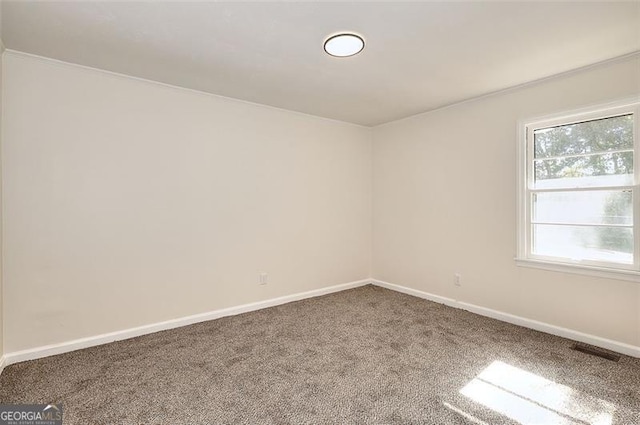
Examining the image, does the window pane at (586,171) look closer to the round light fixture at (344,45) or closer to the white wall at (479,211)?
the white wall at (479,211)

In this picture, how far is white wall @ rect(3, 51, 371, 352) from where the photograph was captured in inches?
97.7

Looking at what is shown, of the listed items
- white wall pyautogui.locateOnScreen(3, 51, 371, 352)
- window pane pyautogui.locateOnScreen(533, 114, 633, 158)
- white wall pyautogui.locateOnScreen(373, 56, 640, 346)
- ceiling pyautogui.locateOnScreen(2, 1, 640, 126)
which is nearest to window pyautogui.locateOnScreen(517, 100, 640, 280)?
window pane pyautogui.locateOnScreen(533, 114, 633, 158)

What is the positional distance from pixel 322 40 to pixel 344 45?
169 millimetres

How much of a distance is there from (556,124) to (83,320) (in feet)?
15.2

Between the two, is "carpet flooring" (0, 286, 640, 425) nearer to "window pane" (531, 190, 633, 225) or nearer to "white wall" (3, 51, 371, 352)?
"white wall" (3, 51, 371, 352)

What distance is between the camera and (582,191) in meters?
2.83

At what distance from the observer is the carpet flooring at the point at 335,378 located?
1.84m

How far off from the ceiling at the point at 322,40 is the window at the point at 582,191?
53 cm

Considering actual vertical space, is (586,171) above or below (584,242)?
above

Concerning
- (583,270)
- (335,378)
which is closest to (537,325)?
(583,270)

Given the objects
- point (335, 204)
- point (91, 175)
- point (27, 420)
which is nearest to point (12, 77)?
point (91, 175)

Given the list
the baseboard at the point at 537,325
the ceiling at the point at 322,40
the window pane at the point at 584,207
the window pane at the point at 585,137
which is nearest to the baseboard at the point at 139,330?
the baseboard at the point at 537,325

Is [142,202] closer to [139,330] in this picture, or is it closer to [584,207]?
[139,330]

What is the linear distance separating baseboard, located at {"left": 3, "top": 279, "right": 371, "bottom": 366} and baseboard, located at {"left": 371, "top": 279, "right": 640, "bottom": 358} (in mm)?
1428
